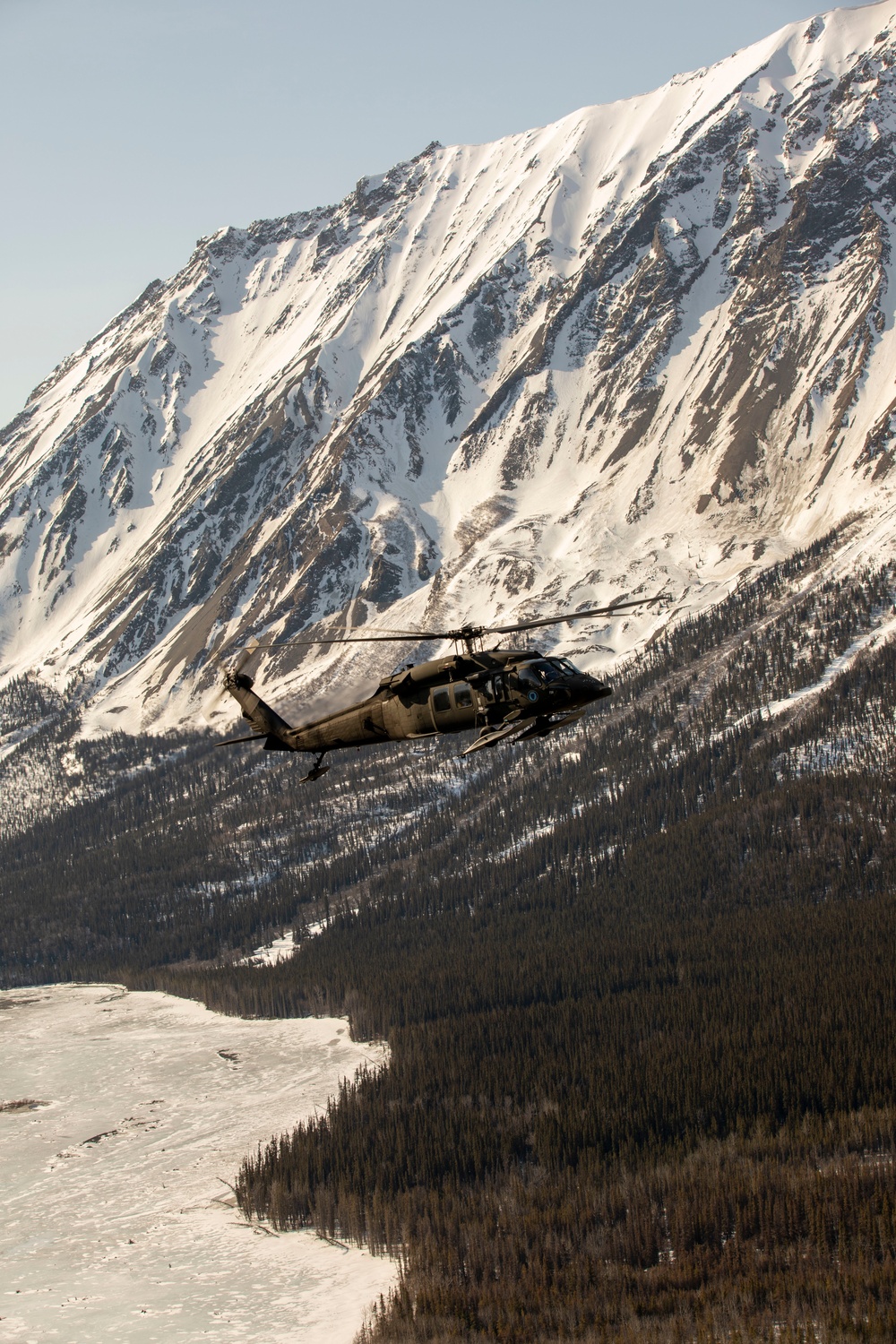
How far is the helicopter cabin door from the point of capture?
68062mm

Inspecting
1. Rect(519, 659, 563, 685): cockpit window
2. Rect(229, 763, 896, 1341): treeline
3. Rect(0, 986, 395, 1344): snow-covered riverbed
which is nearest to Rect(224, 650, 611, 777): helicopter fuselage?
Rect(519, 659, 563, 685): cockpit window

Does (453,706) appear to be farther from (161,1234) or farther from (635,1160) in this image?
(161,1234)

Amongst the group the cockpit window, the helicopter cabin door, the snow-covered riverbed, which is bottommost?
the snow-covered riverbed

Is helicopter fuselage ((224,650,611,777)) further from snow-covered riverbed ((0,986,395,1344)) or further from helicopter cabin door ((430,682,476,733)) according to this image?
snow-covered riverbed ((0,986,395,1344))

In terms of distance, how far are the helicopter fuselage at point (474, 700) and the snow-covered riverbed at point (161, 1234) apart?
7928 centimetres

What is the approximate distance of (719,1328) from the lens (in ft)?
391

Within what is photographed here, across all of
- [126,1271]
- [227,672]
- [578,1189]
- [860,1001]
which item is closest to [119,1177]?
Result: [126,1271]

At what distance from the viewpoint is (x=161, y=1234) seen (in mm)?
149875

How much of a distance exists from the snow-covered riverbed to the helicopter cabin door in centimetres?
8152

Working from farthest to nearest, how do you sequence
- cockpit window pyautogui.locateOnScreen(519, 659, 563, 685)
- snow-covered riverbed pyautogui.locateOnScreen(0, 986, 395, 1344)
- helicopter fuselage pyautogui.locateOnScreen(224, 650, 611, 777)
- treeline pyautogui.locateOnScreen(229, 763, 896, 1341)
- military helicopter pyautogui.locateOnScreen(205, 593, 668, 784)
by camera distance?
snow-covered riverbed pyautogui.locateOnScreen(0, 986, 395, 1344)
treeline pyautogui.locateOnScreen(229, 763, 896, 1341)
cockpit window pyautogui.locateOnScreen(519, 659, 563, 685)
helicopter fuselage pyautogui.locateOnScreen(224, 650, 611, 777)
military helicopter pyautogui.locateOnScreen(205, 593, 668, 784)

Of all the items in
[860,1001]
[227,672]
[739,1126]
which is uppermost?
[227,672]

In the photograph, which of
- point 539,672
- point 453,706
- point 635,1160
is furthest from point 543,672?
point 635,1160

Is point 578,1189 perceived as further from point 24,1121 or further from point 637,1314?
point 24,1121

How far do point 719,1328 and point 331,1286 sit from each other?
38.6 metres
